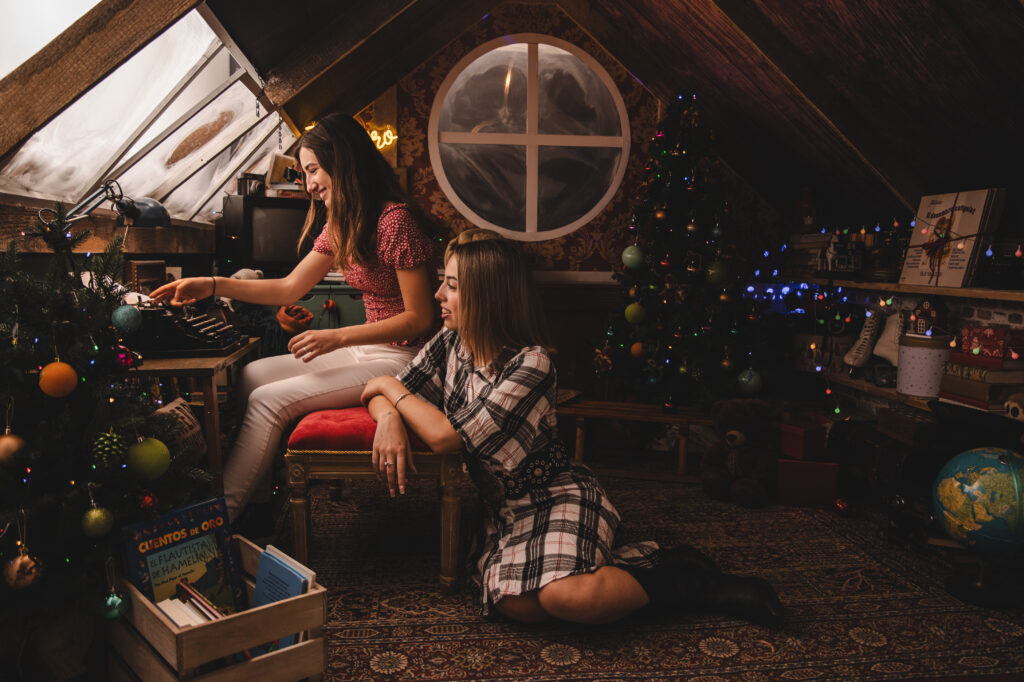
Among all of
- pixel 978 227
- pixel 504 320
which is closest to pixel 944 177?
pixel 978 227

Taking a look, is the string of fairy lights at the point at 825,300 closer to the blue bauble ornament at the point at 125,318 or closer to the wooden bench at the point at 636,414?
the wooden bench at the point at 636,414

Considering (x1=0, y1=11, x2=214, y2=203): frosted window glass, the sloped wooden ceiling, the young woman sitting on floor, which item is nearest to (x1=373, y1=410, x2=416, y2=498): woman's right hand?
the young woman sitting on floor

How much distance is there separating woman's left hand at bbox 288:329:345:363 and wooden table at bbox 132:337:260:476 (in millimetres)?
212

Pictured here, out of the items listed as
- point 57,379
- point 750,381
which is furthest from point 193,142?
point 750,381

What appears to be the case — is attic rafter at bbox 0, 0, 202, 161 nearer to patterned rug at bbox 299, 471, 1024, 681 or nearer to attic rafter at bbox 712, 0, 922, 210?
patterned rug at bbox 299, 471, 1024, 681

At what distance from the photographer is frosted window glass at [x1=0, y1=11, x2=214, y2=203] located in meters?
2.36

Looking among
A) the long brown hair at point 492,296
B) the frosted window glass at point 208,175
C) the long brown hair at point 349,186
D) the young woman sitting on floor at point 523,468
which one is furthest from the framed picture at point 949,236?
the frosted window glass at point 208,175

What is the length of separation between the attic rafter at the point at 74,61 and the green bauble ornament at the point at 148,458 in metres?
0.96

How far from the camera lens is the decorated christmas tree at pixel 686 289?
152 inches

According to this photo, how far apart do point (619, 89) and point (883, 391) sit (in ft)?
8.47

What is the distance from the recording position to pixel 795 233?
465 cm

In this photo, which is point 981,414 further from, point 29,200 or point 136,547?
point 29,200

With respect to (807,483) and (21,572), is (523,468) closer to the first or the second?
(21,572)

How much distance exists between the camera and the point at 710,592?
208cm
